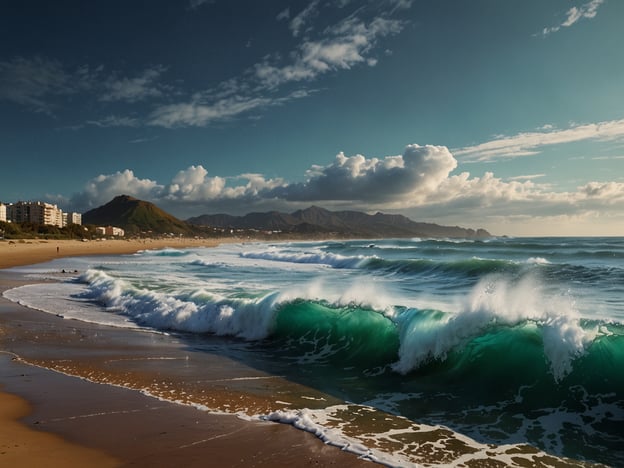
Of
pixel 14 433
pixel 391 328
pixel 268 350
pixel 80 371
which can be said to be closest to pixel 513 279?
pixel 391 328

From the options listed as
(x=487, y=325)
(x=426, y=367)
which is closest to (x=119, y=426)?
(x=426, y=367)

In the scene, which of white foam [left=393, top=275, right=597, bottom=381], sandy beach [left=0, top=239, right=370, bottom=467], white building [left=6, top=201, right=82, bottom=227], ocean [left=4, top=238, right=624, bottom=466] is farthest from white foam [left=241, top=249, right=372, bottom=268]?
white building [left=6, top=201, right=82, bottom=227]

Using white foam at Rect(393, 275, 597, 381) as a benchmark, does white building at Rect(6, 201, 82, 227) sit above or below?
above

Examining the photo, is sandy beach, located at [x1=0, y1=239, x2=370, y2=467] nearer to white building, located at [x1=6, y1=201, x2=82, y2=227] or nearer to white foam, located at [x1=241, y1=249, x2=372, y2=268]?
white foam, located at [x1=241, y1=249, x2=372, y2=268]

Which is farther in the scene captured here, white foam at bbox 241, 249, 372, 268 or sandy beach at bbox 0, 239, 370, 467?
white foam at bbox 241, 249, 372, 268

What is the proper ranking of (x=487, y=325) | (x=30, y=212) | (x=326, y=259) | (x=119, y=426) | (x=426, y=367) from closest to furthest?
(x=119, y=426), (x=426, y=367), (x=487, y=325), (x=326, y=259), (x=30, y=212)

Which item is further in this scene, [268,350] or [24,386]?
[268,350]

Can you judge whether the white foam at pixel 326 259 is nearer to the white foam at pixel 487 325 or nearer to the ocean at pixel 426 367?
the ocean at pixel 426 367

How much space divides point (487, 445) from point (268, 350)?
5846 mm

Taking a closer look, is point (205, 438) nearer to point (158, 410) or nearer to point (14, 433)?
point (158, 410)

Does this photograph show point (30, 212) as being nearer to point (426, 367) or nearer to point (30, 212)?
point (30, 212)

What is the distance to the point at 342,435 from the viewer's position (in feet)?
17.1

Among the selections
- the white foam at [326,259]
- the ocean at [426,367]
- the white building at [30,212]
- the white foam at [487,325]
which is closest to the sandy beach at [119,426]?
the ocean at [426,367]

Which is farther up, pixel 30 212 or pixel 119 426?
pixel 30 212
